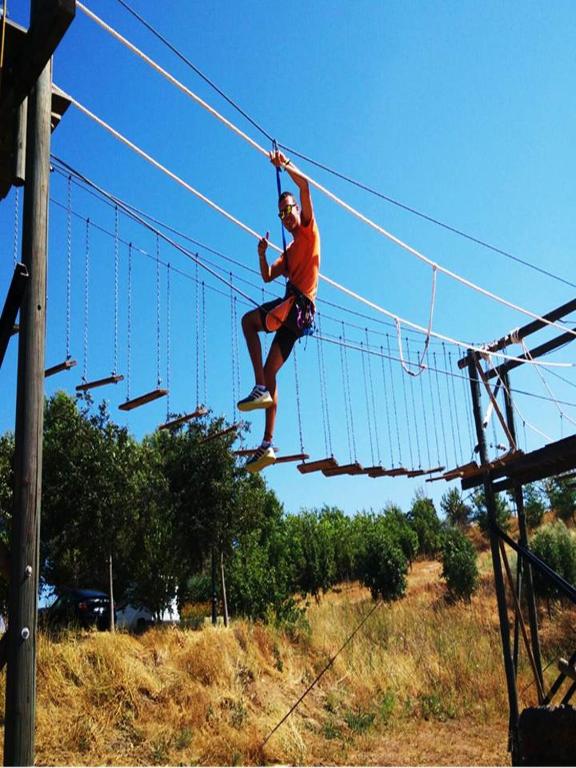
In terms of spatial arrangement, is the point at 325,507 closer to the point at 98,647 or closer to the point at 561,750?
the point at 98,647

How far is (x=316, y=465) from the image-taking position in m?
6.68

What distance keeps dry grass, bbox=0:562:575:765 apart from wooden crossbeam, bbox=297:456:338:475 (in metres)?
6.94

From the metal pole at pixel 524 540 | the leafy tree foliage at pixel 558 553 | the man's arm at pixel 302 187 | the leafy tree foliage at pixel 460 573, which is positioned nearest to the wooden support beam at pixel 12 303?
the man's arm at pixel 302 187

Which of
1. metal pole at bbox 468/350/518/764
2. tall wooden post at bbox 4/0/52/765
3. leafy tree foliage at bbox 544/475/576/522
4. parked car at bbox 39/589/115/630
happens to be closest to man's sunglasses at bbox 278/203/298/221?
tall wooden post at bbox 4/0/52/765

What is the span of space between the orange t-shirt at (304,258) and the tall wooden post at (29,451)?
182 centimetres

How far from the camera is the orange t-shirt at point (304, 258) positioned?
17.3 ft

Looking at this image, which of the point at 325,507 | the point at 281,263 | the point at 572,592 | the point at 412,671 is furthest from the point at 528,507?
the point at 281,263

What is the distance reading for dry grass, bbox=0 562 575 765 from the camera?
1183 centimetres

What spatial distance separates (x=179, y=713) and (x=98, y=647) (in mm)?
1856

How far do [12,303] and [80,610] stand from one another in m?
13.7

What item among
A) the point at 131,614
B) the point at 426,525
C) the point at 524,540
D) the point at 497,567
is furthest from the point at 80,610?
the point at 426,525

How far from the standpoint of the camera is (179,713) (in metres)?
12.8

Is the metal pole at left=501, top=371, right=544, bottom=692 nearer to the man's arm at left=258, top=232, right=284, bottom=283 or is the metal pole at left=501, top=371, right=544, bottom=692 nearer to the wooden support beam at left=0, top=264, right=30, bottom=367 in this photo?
the man's arm at left=258, top=232, right=284, bottom=283

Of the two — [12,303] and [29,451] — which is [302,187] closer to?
[12,303]
